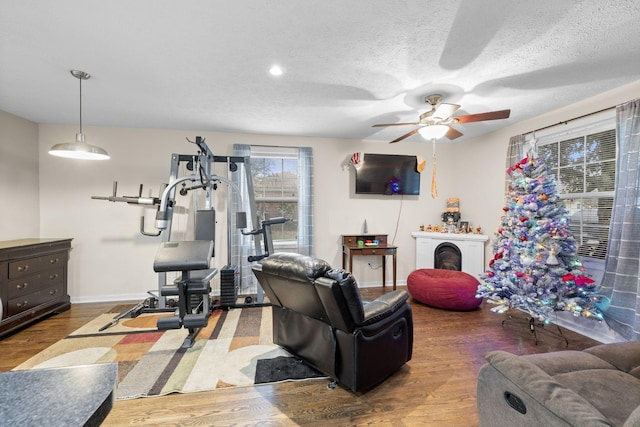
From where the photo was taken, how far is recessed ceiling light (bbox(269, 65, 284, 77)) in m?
2.32

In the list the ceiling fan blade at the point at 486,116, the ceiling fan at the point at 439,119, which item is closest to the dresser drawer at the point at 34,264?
the ceiling fan at the point at 439,119

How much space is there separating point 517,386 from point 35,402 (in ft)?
5.28

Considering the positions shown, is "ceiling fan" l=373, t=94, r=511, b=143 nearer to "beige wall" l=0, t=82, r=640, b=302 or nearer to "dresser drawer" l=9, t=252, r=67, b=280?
"beige wall" l=0, t=82, r=640, b=302

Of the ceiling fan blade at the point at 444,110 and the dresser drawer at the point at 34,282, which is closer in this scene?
the ceiling fan blade at the point at 444,110

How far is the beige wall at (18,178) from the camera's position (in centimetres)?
325

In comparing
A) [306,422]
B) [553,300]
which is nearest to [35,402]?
[306,422]

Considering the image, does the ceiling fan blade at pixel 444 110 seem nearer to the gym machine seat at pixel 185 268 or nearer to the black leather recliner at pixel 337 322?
the black leather recliner at pixel 337 322

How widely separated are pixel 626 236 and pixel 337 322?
287 centimetres

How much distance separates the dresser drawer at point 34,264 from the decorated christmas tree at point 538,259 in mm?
5217

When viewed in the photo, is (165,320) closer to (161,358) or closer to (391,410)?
(161,358)

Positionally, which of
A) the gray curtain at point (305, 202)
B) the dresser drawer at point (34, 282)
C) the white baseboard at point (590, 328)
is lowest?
the white baseboard at point (590, 328)

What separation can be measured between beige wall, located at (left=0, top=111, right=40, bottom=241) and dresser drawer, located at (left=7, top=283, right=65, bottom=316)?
83cm

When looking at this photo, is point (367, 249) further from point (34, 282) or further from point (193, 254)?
point (34, 282)

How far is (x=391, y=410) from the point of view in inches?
70.3
